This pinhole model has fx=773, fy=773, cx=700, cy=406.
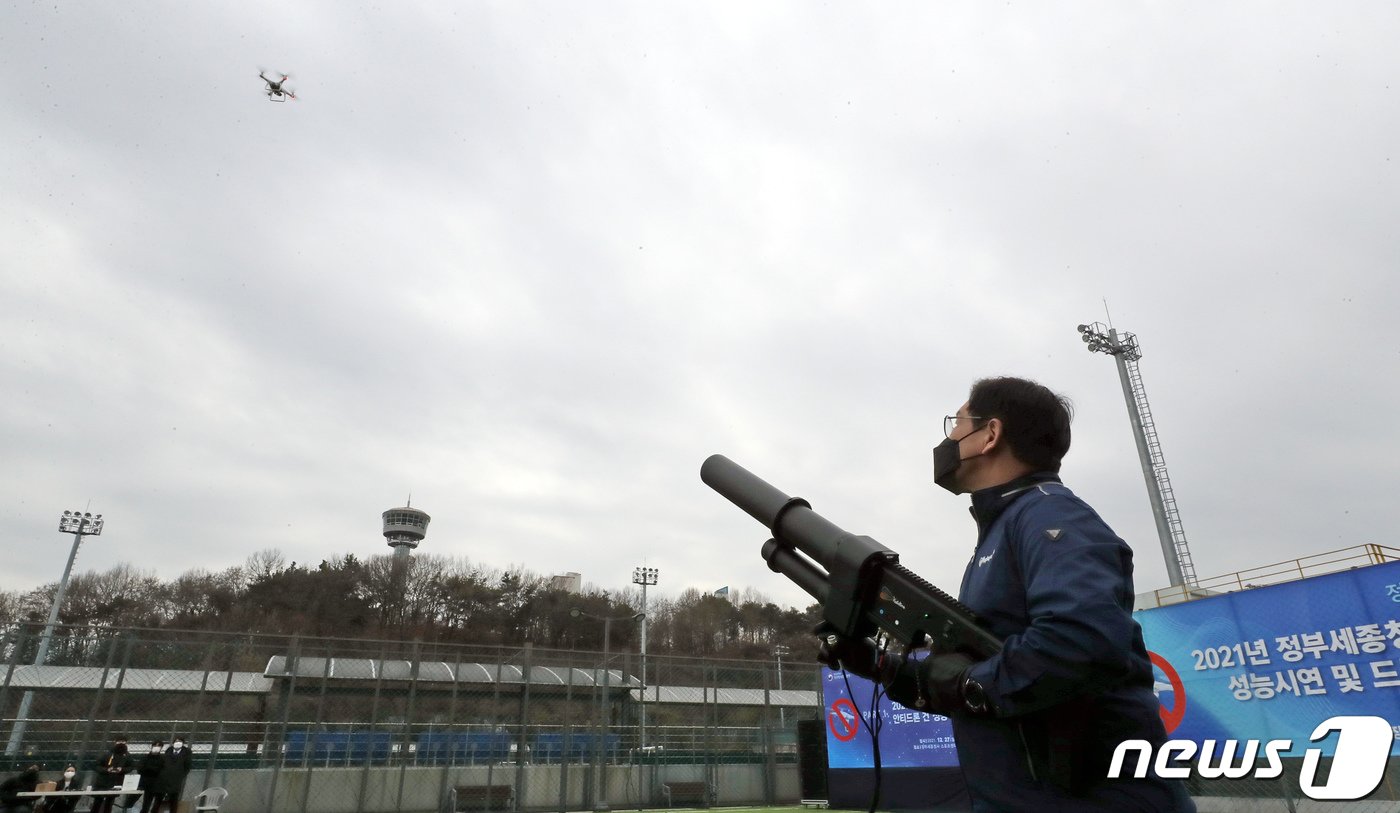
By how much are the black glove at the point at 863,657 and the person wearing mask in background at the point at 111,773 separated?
15209 mm

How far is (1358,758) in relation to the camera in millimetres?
2166

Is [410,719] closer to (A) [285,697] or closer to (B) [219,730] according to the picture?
(A) [285,697]

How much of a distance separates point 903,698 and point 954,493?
2.38 ft

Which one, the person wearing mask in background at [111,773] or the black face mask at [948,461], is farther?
the person wearing mask in background at [111,773]

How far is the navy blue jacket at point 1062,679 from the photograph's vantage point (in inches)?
58.6

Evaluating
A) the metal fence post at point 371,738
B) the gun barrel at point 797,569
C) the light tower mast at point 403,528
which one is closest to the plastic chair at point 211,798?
the metal fence post at point 371,738

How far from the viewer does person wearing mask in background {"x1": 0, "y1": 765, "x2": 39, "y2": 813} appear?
1082 cm

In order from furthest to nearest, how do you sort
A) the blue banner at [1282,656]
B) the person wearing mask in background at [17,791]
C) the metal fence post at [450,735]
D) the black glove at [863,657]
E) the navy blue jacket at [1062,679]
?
the metal fence post at [450,735]
the person wearing mask in background at [17,791]
the blue banner at [1282,656]
the black glove at [863,657]
the navy blue jacket at [1062,679]

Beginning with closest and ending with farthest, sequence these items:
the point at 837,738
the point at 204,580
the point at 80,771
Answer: the point at 80,771
the point at 837,738
the point at 204,580

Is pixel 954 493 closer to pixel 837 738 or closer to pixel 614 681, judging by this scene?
pixel 837 738

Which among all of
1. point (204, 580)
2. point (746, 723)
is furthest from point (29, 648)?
point (204, 580)

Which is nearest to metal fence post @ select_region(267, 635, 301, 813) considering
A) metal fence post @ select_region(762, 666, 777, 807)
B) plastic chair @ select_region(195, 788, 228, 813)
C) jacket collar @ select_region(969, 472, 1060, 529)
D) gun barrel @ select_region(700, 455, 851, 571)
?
plastic chair @ select_region(195, 788, 228, 813)

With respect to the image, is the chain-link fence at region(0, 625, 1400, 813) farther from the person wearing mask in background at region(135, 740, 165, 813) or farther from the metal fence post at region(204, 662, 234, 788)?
the person wearing mask in background at region(135, 740, 165, 813)

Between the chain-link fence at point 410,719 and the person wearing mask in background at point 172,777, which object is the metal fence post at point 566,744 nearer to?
the chain-link fence at point 410,719
